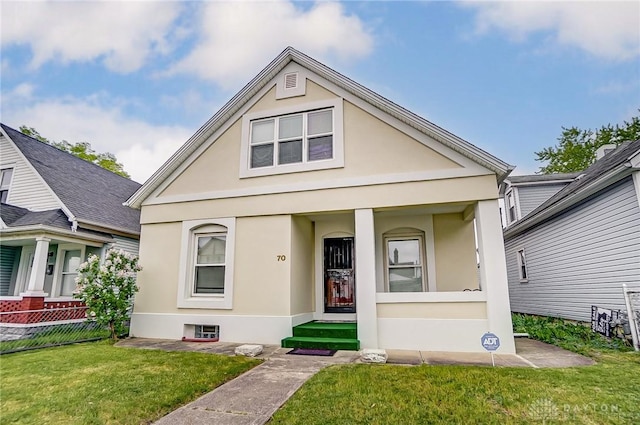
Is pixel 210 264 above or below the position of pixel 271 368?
above

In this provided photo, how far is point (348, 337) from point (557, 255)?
7433 millimetres

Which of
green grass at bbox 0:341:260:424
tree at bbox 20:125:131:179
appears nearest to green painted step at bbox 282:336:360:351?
green grass at bbox 0:341:260:424

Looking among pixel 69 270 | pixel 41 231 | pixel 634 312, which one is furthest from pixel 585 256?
pixel 69 270

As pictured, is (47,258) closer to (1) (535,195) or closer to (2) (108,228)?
(2) (108,228)

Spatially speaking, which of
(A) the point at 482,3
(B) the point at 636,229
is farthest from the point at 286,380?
(A) the point at 482,3

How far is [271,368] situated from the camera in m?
5.09

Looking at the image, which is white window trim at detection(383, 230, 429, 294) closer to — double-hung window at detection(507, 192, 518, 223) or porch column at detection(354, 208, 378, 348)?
porch column at detection(354, 208, 378, 348)

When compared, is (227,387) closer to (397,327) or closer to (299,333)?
(299,333)

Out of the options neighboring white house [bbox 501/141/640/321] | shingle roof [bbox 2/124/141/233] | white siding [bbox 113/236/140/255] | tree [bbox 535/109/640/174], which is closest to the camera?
neighboring white house [bbox 501/141/640/321]

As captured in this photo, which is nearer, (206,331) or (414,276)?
(206,331)

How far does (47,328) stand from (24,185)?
5.39 m

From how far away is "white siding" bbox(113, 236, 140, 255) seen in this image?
445 inches

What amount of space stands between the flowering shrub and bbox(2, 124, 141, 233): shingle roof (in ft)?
10.7

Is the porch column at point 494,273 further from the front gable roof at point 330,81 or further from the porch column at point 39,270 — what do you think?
the porch column at point 39,270
